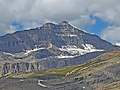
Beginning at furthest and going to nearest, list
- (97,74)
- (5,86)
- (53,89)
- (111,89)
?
(97,74) < (53,89) < (5,86) < (111,89)

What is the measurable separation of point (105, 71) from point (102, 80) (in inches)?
618

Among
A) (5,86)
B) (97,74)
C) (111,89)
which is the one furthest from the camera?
(97,74)

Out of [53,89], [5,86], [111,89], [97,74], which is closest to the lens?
[111,89]

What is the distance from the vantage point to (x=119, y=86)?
319 feet

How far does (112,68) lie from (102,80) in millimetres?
20192

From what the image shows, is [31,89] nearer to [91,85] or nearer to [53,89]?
[53,89]

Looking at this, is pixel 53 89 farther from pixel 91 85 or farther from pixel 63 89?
pixel 91 85

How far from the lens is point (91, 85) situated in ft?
411

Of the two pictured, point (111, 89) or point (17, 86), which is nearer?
point (111, 89)

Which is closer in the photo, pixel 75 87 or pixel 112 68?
pixel 75 87

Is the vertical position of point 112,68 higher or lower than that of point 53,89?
higher

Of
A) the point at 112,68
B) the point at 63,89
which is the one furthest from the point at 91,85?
the point at 112,68

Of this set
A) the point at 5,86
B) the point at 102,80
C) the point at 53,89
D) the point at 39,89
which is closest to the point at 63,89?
the point at 53,89

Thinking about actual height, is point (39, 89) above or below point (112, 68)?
below
